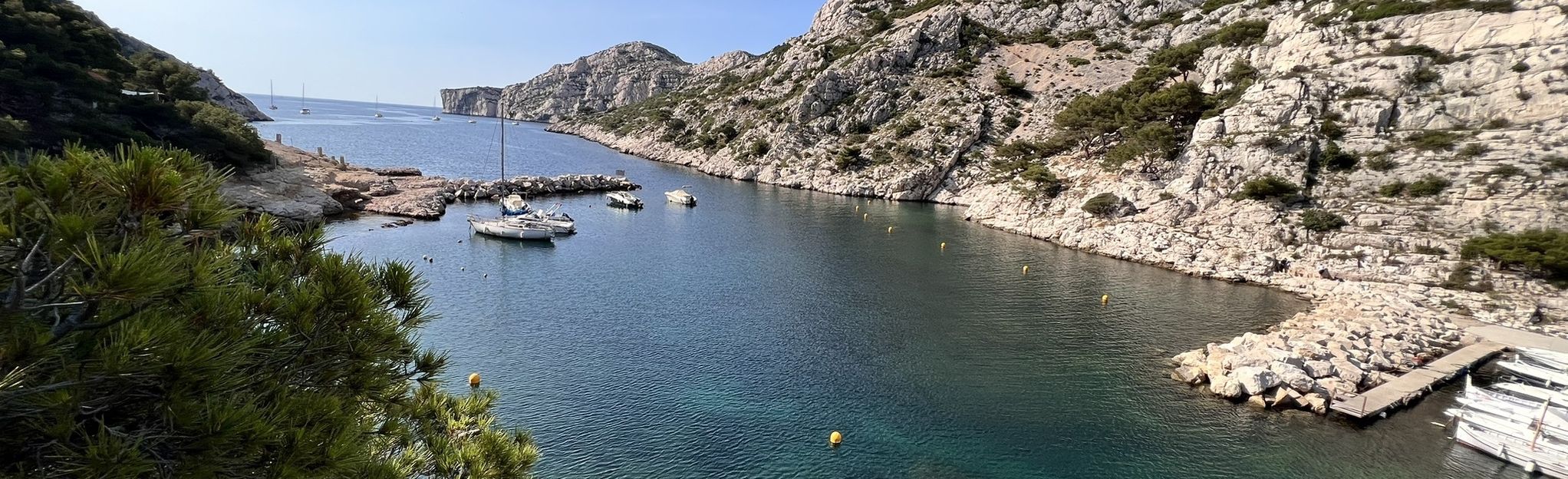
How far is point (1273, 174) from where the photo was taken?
4503 centimetres

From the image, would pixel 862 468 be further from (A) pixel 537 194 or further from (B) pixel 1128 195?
(A) pixel 537 194

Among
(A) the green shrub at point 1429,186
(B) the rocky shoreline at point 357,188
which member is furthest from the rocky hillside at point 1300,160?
(B) the rocky shoreline at point 357,188

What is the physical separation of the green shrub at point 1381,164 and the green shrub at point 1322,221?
4636mm

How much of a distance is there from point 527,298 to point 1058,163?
54387 mm

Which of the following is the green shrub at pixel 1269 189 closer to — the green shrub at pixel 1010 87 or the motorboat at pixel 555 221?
the green shrub at pixel 1010 87

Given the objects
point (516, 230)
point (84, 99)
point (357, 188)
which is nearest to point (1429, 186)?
point (516, 230)

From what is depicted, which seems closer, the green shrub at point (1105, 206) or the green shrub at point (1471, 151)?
the green shrub at point (1471, 151)

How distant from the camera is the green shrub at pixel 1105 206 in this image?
5178cm

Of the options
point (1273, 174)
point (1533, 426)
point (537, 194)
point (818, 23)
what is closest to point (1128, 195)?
point (1273, 174)

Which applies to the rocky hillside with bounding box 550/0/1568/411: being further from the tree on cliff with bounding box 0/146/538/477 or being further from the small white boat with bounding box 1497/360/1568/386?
the tree on cliff with bounding box 0/146/538/477

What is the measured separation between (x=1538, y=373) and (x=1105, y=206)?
30.3m

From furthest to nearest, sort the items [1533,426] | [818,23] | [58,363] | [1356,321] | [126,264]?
[818,23] < [1356,321] < [1533,426] < [58,363] < [126,264]

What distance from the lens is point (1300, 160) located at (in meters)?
44.8

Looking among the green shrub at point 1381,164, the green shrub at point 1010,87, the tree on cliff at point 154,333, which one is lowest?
the tree on cliff at point 154,333
